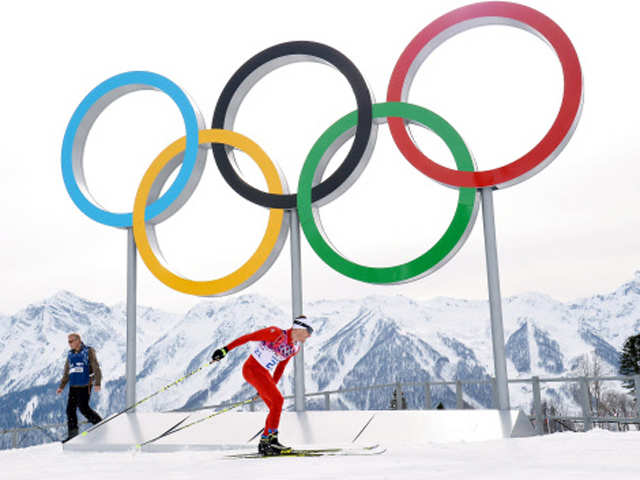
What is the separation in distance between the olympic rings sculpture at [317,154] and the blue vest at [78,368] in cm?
153

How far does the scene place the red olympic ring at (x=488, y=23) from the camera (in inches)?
317

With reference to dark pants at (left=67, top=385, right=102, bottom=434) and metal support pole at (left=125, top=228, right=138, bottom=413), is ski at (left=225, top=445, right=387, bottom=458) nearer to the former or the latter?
dark pants at (left=67, top=385, right=102, bottom=434)

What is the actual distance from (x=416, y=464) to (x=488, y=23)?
596 centimetres

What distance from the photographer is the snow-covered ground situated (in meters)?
4.50

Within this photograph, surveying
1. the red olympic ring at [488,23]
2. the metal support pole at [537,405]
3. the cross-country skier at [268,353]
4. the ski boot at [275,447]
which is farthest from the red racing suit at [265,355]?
the metal support pole at [537,405]

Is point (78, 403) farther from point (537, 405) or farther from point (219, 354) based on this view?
point (537, 405)

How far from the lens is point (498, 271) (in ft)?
27.1

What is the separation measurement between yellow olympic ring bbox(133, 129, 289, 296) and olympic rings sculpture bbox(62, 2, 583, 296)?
15 millimetres

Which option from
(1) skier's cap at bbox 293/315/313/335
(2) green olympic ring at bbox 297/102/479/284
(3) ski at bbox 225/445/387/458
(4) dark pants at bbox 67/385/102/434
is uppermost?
(2) green olympic ring at bbox 297/102/479/284

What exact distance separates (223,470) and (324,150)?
16.4 ft

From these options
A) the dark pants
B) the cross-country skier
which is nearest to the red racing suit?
the cross-country skier

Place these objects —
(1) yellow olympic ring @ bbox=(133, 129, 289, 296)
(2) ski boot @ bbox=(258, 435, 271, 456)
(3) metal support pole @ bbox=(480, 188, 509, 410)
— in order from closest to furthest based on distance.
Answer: (2) ski boot @ bbox=(258, 435, 271, 456) → (3) metal support pole @ bbox=(480, 188, 509, 410) → (1) yellow olympic ring @ bbox=(133, 129, 289, 296)

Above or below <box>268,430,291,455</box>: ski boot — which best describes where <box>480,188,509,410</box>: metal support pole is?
above

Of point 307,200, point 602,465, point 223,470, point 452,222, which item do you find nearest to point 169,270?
point 307,200
